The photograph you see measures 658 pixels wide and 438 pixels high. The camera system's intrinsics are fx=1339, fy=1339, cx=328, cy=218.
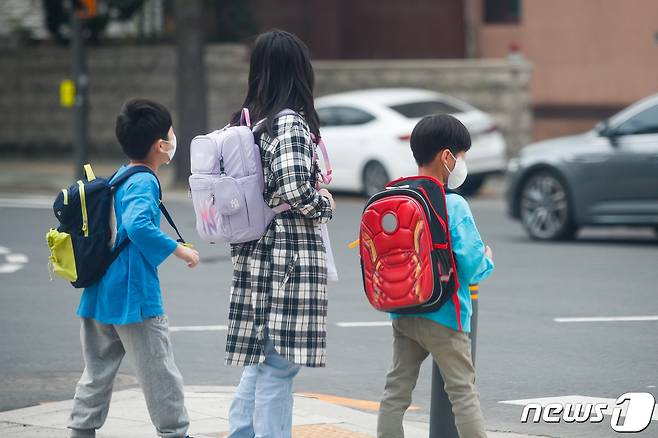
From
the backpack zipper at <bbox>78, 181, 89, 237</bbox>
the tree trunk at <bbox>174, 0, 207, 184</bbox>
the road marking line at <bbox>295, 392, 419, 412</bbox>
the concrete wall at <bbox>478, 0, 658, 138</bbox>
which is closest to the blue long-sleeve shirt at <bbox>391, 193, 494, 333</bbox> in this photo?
the backpack zipper at <bbox>78, 181, 89, 237</bbox>

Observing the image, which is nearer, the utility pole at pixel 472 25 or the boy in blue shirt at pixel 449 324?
the boy in blue shirt at pixel 449 324

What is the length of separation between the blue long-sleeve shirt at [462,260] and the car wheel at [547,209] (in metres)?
9.23

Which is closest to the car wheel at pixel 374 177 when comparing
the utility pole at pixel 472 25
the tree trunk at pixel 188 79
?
the tree trunk at pixel 188 79

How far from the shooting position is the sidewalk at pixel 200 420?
6.38 m

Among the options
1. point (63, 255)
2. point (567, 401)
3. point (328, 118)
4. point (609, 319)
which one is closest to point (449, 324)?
point (63, 255)

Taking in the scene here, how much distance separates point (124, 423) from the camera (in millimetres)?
6594

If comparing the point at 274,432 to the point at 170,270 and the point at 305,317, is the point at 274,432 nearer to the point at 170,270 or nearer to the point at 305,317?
the point at 305,317

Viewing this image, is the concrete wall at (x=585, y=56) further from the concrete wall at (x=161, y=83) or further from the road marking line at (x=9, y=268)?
the road marking line at (x=9, y=268)

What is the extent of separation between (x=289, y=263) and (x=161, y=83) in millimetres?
21446

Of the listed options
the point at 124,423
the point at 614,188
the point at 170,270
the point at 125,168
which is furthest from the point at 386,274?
the point at 614,188

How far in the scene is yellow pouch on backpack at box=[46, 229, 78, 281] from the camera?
579cm

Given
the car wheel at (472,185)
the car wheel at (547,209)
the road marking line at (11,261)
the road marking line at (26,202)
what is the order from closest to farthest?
the road marking line at (11,261)
the car wheel at (547,209)
the road marking line at (26,202)
the car wheel at (472,185)

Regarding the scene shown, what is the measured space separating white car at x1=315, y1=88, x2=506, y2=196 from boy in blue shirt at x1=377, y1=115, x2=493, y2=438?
43.1 feet

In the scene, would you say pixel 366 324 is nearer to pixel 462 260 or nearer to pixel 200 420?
pixel 200 420
